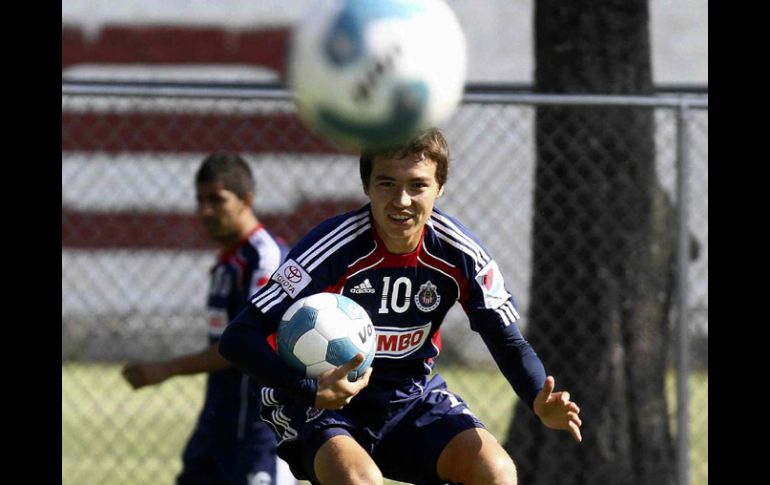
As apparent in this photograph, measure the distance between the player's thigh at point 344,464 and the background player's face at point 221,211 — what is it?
6.25 ft

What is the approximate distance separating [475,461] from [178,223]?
262 inches

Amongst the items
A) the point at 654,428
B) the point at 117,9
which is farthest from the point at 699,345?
the point at 117,9

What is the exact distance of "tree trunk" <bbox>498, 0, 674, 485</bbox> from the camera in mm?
7008

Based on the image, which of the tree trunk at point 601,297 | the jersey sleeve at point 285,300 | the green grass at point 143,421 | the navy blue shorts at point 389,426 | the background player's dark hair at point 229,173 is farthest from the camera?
the green grass at point 143,421

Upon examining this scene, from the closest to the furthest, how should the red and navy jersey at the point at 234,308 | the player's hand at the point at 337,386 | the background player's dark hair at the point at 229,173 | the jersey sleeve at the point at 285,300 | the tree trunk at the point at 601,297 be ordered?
the player's hand at the point at 337,386 < the jersey sleeve at the point at 285,300 < the red and navy jersey at the point at 234,308 < the background player's dark hair at the point at 229,173 < the tree trunk at the point at 601,297

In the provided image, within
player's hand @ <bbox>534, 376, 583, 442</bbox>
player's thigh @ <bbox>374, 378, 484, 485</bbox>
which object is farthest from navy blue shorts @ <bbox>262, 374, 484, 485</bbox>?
player's hand @ <bbox>534, 376, 583, 442</bbox>

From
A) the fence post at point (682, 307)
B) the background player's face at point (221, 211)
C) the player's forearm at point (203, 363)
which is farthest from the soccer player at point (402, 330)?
the fence post at point (682, 307)

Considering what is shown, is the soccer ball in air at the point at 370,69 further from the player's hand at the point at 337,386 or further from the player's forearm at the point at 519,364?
the player's forearm at the point at 519,364

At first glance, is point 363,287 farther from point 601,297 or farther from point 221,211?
point 601,297

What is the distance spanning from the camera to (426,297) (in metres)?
4.86

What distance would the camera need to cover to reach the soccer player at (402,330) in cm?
463
